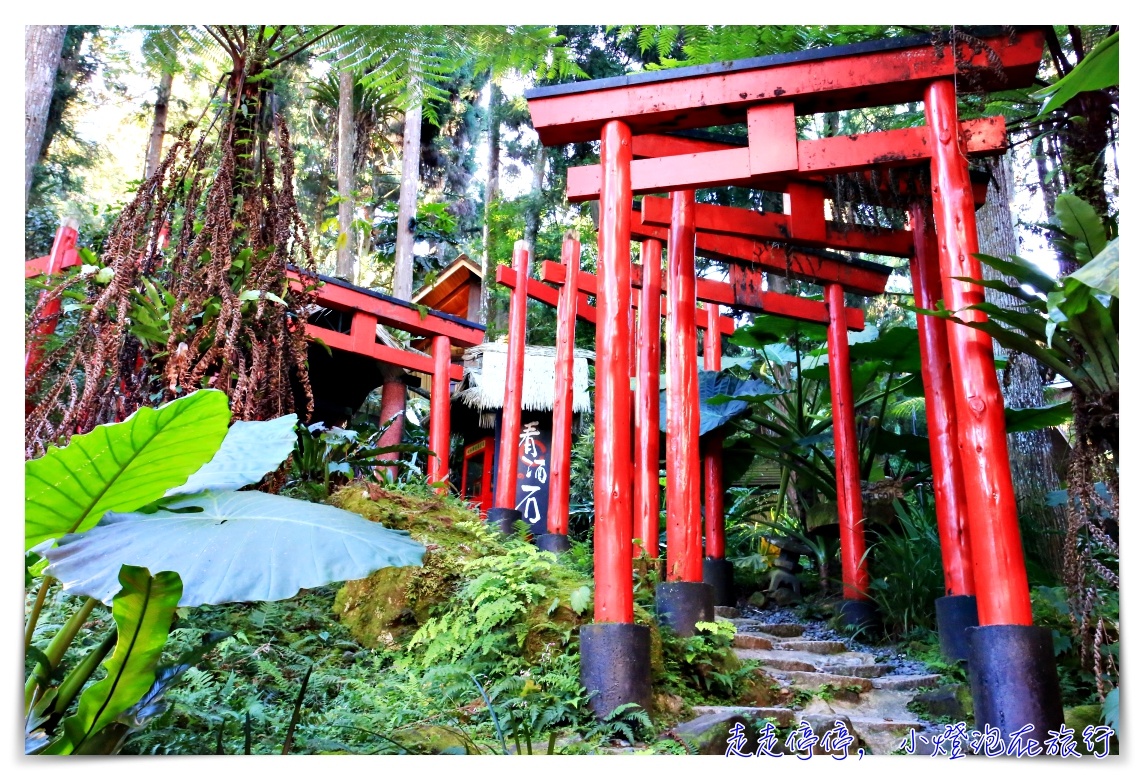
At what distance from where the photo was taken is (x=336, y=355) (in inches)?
356

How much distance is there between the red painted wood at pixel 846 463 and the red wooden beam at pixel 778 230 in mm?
847

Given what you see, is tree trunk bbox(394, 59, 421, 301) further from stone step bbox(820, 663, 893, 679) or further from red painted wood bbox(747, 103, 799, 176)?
stone step bbox(820, 663, 893, 679)

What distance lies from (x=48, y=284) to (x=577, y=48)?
31.3 feet

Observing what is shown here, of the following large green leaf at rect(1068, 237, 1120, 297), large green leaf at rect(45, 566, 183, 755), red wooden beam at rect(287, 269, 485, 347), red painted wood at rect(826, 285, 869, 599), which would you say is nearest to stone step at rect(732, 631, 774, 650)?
red painted wood at rect(826, 285, 869, 599)

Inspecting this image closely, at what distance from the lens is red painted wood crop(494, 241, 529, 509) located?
754 centimetres

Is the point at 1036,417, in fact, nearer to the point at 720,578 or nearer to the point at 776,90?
the point at 720,578

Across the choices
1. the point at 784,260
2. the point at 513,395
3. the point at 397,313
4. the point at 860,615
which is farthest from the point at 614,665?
the point at 397,313

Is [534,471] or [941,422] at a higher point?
[534,471]

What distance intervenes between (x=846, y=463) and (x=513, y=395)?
315 cm

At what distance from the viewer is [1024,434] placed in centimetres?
610

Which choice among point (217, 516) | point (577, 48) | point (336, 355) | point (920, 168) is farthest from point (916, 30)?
point (577, 48)

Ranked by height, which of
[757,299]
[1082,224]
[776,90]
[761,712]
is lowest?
[761,712]

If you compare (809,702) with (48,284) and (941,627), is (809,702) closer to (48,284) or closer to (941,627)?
(941,627)

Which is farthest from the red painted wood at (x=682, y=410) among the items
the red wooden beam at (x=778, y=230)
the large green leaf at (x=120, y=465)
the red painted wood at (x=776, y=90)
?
the large green leaf at (x=120, y=465)
